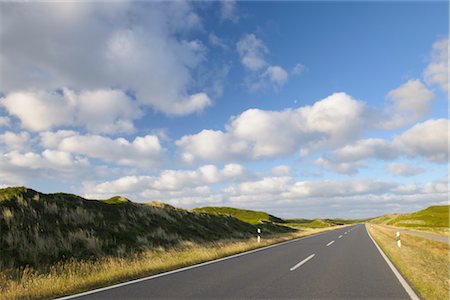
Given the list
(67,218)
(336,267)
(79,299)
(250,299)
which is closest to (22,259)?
(67,218)

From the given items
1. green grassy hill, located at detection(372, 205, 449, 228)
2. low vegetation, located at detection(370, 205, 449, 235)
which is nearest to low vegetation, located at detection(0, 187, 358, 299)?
low vegetation, located at detection(370, 205, 449, 235)

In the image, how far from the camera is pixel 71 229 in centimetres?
1873

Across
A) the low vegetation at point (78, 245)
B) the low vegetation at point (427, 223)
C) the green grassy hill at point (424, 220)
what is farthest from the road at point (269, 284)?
the green grassy hill at point (424, 220)

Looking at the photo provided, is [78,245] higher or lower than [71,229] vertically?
lower

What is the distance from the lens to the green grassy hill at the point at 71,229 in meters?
14.8

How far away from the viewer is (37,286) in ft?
28.1

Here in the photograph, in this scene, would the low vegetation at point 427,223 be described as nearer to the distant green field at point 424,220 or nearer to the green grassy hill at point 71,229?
the distant green field at point 424,220

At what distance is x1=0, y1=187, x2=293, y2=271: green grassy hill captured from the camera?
48.6 feet

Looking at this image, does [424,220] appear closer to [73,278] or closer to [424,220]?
[424,220]

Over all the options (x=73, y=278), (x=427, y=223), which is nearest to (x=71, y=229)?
(x=73, y=278)

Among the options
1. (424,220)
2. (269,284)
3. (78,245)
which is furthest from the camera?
(424,220)

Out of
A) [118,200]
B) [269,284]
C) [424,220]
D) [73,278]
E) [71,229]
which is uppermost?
[118,200]

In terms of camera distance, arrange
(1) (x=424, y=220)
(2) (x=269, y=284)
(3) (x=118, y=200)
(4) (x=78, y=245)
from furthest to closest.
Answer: (1) (x=424, y=220)
(3) (x=118, y=200)
(4) (x=78, y=245)
(2) (x=269, y=284)

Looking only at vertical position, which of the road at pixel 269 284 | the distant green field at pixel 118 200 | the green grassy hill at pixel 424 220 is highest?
the distant green field at pixel 118 200
